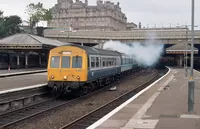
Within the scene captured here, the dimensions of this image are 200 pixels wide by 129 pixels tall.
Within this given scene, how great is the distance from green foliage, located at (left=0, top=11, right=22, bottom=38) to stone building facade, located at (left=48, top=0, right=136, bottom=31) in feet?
197

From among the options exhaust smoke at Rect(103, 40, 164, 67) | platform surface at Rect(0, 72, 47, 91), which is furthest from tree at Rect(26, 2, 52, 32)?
platform surface at Rect(0, 72, 47, 91)

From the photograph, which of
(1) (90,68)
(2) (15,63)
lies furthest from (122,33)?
(1) (90,68)

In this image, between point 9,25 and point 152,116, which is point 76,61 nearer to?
point 152,116

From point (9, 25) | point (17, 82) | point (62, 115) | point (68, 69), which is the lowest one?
point (62, 115)

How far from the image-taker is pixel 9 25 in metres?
76.9

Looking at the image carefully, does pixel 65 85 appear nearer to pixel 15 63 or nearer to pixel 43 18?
pixel 15 63

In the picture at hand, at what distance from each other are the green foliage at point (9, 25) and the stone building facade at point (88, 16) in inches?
2367

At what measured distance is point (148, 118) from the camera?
39.6ft

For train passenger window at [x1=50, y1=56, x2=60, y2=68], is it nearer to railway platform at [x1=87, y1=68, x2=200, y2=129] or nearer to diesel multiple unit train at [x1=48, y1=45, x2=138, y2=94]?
diesel multiple unit train at [x1=48, y1=45, x2=138, y2=94]

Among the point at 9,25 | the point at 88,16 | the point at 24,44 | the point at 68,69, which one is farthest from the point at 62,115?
the point at 88,16

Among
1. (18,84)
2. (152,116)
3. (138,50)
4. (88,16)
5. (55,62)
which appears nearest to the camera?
(152,116)

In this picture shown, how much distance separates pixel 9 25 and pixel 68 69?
60585 millimetres

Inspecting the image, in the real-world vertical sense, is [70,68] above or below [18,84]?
above

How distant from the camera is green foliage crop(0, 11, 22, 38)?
2907 inches
